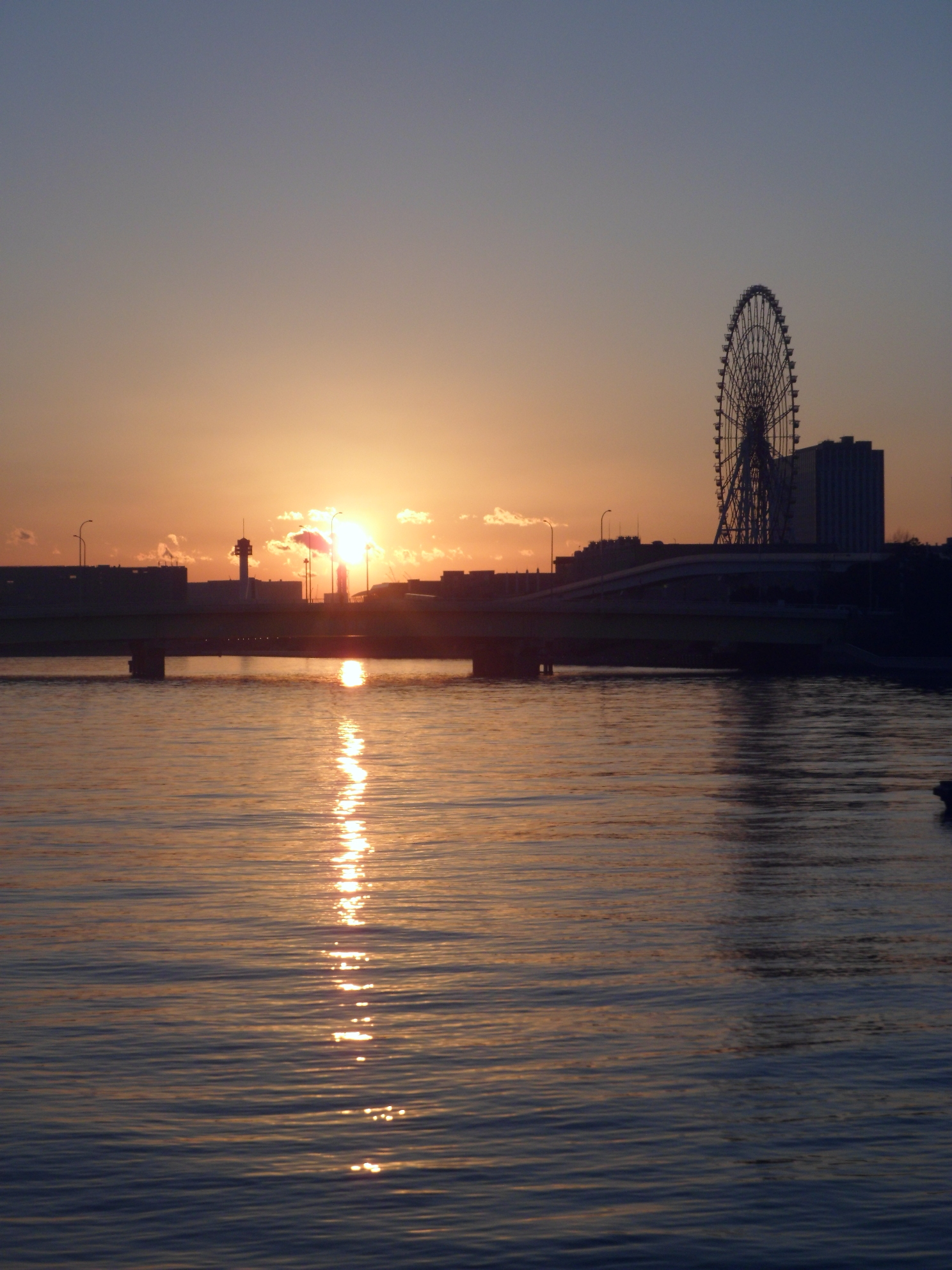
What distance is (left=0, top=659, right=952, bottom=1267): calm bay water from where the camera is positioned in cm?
1262

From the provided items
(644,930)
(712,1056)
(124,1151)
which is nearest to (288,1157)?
(124,1151)

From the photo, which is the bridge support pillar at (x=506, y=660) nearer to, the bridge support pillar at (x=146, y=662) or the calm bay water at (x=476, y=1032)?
the bridge support pillar at (x=146, y=662)

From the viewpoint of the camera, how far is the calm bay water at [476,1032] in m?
12.6

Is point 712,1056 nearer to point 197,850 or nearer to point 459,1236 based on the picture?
point 459,1236

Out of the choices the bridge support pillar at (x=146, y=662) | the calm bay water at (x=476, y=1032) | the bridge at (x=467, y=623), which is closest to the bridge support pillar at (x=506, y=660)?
the bridge at (x=467, y=623)

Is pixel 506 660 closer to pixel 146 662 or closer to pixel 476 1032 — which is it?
pixel 146 662

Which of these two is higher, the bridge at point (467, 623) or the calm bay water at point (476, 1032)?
the bridge at point (467, 623)

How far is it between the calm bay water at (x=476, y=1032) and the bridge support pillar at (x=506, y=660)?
4216 inches

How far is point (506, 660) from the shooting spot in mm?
154875

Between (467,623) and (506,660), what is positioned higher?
(467,623)

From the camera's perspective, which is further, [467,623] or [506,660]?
[506,660]

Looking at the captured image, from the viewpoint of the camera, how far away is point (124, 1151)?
46.7ft

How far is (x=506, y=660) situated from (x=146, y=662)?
116 feet

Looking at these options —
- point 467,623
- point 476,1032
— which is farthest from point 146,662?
point 476,1032
